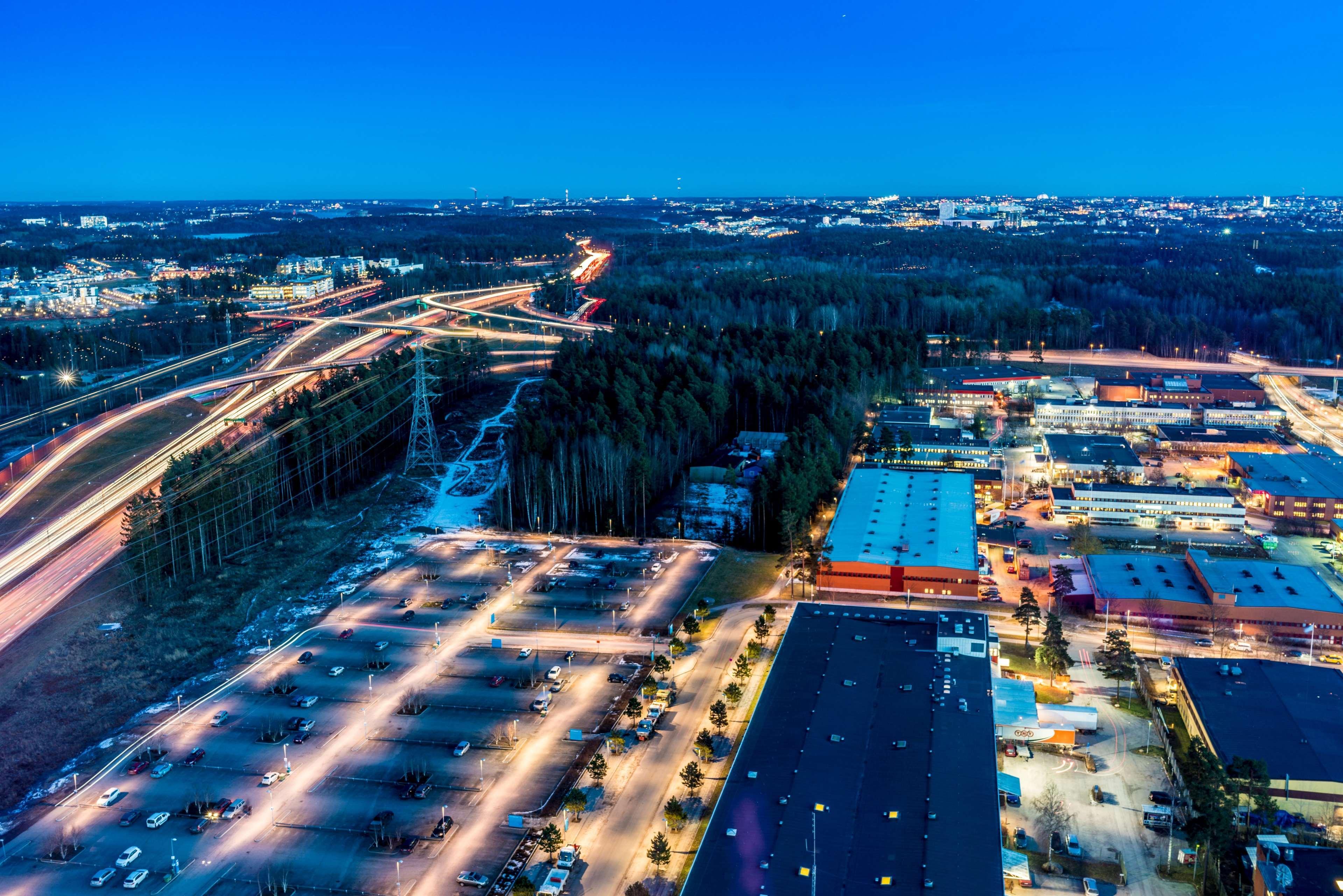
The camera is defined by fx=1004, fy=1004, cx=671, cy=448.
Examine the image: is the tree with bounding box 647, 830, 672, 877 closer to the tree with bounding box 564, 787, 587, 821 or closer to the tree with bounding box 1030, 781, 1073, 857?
the tree with bounding box 564, 787, 587, 821

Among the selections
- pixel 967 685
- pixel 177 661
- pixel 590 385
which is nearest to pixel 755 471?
pixel 590 385

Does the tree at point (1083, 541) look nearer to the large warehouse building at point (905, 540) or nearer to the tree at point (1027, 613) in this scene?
the large warehouse building at point (905, 540)

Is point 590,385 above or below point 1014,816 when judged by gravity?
above

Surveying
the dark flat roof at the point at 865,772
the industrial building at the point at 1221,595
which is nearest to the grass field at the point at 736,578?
the dark flat roof at the point at 865,772

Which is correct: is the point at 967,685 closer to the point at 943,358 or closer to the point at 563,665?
the point at 563,665

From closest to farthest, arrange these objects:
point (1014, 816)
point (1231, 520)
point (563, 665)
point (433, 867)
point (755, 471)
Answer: point (433, 867), point (1014, 816), point (563, 665), point (1231, 520), point (755, 471)
